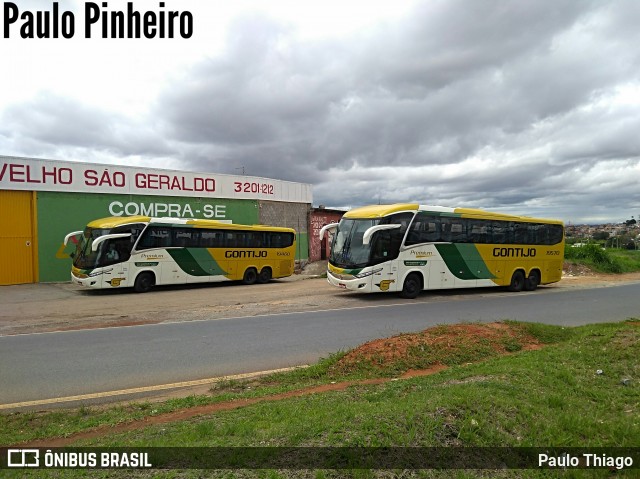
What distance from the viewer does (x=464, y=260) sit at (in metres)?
19.6

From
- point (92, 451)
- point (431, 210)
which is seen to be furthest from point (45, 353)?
point (431, 210)

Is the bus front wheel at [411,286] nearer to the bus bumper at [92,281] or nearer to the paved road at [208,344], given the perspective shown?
the paved road at [208,344]

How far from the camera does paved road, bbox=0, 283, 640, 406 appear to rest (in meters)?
7.57

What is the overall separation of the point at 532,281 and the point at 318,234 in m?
19.6

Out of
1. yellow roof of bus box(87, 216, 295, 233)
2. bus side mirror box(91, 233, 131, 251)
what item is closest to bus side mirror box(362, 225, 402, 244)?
yellow roof of bus box(87, 216, 295, 233)

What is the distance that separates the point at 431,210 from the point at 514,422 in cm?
1480

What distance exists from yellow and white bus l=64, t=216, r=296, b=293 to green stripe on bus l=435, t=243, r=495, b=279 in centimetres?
1083

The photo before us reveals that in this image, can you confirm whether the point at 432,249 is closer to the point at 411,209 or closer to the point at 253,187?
the point at 411,209

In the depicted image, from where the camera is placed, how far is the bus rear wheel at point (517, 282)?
2183cm

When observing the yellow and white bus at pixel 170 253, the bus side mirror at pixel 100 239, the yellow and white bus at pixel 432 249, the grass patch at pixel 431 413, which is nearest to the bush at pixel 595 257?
the yellow and white bus at pixel 432 249

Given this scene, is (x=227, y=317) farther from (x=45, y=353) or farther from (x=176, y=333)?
(x=45, y=353)

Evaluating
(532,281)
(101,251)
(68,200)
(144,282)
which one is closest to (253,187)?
(68,200)

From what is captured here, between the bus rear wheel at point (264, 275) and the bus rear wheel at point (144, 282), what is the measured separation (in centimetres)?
626

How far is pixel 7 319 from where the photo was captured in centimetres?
1382
